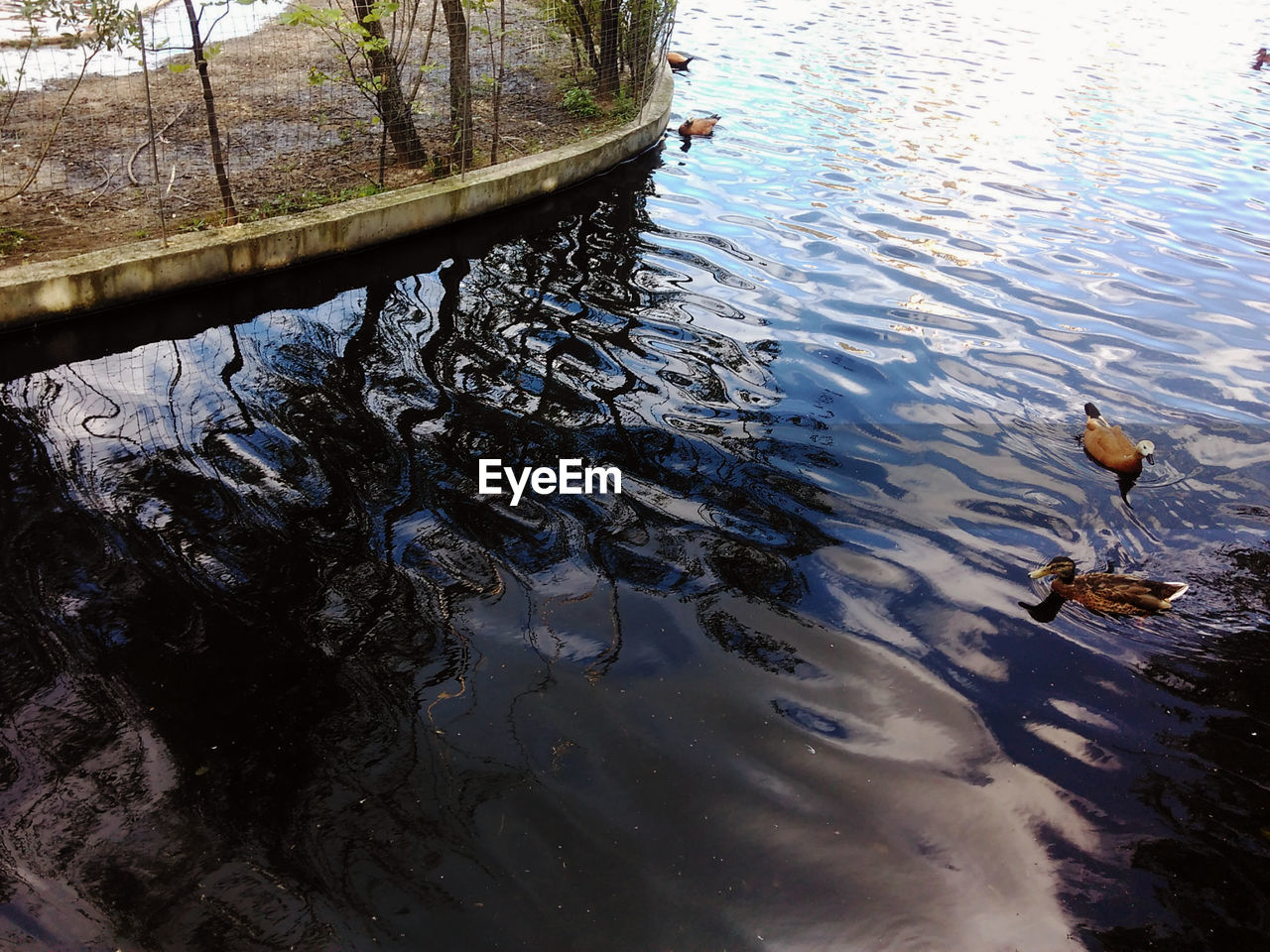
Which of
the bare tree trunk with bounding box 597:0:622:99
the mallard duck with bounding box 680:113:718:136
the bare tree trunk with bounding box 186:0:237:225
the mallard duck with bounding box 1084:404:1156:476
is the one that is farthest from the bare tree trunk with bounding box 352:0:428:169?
the mallard duck with bounding box 1084:404:1156:476

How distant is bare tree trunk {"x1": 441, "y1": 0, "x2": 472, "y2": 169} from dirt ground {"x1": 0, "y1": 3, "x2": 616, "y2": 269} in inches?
6.9

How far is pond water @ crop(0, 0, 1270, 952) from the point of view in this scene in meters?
3.30

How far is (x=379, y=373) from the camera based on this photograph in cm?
621

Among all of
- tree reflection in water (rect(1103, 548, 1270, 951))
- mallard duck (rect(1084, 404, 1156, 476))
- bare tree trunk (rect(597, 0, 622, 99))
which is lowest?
tree reflection in water (rect(1103, 548, 1270, 951))

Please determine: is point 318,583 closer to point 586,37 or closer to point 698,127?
point 586,37

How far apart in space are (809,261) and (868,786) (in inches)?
229

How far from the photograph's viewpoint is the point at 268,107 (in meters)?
9.78

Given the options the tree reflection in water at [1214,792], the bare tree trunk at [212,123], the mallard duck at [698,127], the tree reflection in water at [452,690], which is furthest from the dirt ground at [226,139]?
the tree reflection in water at [1214,792]

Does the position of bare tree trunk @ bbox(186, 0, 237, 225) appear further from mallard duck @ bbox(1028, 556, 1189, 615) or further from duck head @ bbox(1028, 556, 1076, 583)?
mallard duck @ bbox(1028, 556, 1189, 615)

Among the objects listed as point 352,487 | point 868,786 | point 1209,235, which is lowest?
point 868,786

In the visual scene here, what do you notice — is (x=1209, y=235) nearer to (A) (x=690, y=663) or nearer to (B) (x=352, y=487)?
(A) (x=690, y=663)

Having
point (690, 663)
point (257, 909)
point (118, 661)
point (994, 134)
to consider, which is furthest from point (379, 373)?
point (994, 134)

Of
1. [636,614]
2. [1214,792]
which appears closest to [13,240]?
[636,614]

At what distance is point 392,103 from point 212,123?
6.86 feet
